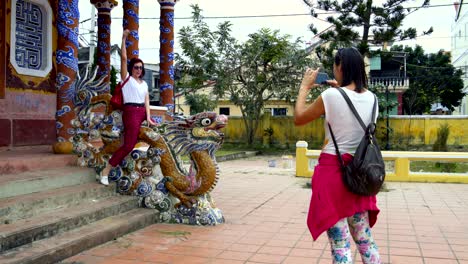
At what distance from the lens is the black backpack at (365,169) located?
259 cm

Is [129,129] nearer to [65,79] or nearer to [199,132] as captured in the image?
[199,132]

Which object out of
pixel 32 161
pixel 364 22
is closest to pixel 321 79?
pixel 32 161

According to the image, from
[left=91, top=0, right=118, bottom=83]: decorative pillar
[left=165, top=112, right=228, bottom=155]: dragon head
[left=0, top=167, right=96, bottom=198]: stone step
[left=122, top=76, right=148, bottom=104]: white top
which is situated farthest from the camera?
[left=91, top=0, right=118, bottom=83]: decorative pillar

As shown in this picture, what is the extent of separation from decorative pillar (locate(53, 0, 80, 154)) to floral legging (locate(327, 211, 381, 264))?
446 cm

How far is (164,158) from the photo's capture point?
579 centimetres

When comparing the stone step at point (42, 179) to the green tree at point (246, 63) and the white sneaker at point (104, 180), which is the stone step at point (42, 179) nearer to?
the white sneaker at point (104, 180)

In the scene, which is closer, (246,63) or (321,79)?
(321,79)

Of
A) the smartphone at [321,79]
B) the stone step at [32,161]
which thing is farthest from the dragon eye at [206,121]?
the smartphone at [321,79]

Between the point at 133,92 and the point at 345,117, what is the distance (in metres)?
3.40

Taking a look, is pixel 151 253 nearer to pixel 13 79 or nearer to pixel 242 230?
pixel 242 230

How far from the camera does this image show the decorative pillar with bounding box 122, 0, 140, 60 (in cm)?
857

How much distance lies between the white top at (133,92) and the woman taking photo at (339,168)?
10.4 feet

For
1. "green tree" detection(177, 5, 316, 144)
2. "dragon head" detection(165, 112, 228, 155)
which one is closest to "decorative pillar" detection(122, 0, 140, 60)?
"dragon head" detection(165, 112, 228, 155)

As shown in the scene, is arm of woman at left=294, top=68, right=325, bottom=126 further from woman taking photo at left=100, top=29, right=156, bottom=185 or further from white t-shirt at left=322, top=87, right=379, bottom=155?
woman taking photo at left=100, top=29, right=156, bottom=185
